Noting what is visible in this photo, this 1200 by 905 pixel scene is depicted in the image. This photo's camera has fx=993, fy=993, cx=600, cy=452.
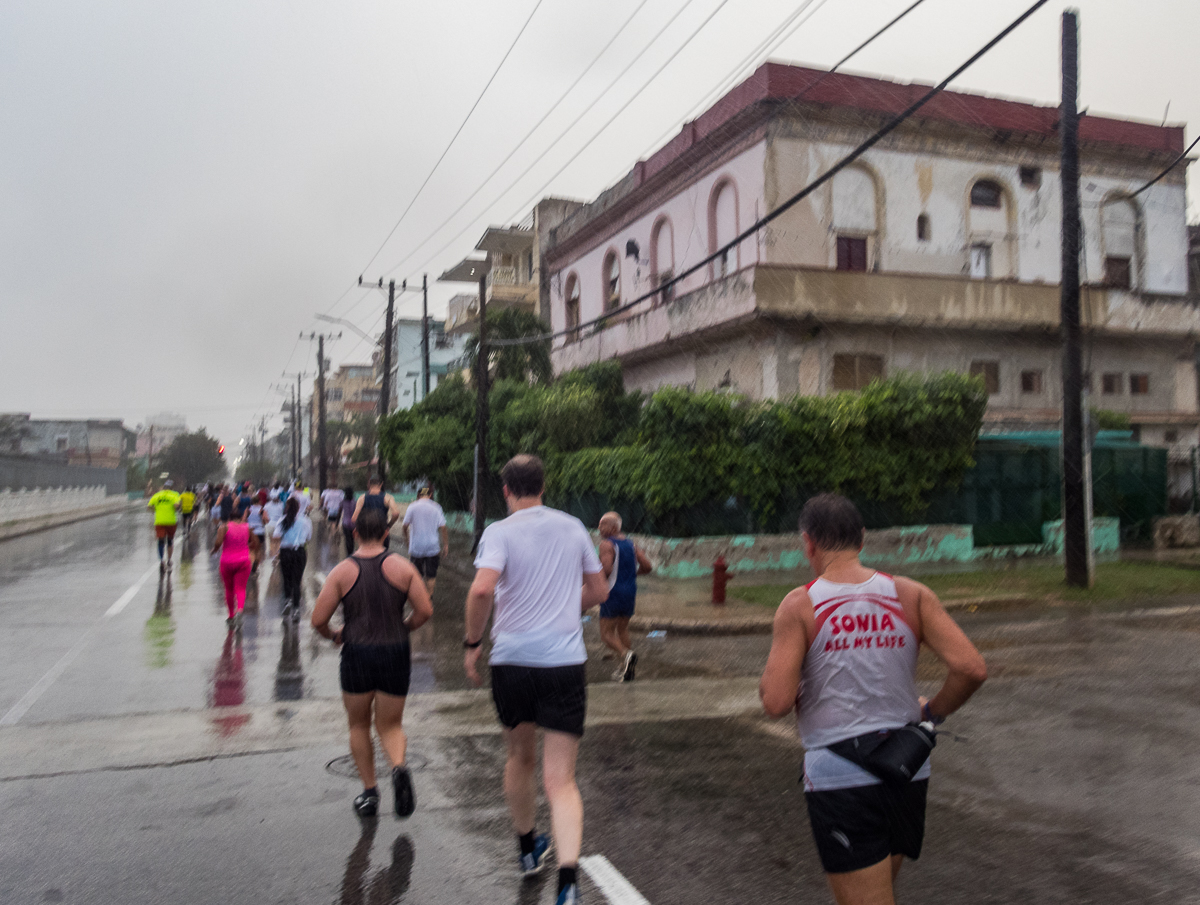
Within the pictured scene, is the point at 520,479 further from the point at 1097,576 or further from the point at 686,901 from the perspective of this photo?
the point at 1097,576

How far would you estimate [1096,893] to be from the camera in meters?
4.34

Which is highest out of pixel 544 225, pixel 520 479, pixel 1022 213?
pixel 544 225

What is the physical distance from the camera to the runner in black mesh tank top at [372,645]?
5.37m

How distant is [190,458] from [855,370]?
109 meters

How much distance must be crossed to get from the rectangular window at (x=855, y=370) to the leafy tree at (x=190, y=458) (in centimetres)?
10472

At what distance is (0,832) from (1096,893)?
5.34m

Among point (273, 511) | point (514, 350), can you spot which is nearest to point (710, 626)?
point (273, 511)

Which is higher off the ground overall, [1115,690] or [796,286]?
[796,286]

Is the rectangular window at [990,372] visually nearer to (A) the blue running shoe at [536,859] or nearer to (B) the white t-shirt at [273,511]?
(B) the white t-shirt at [273,511]

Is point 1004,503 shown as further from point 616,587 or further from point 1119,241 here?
point 616,587

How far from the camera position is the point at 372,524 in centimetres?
558

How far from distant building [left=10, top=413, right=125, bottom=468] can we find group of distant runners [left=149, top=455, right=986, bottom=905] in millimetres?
109019

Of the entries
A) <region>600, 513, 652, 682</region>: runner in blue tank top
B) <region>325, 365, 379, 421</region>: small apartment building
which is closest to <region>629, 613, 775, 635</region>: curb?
<region>600, 513, 652, 682</region>: runner in blue tank top

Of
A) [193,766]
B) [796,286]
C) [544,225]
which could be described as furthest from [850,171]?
[193,766]
